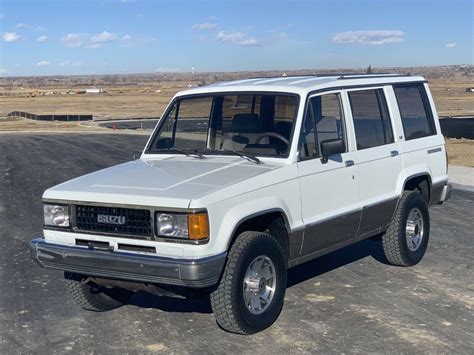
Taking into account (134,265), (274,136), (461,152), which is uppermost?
(274,136)

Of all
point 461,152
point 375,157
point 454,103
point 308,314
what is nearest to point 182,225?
point 308,314

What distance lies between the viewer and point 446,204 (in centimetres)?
1168

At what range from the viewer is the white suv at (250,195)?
5.06 m

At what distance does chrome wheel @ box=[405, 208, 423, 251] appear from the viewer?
7.61 meters

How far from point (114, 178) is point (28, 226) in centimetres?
505

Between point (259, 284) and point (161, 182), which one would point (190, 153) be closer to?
point (161, 182)

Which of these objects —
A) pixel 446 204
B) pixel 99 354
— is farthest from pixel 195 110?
pixel 446 204

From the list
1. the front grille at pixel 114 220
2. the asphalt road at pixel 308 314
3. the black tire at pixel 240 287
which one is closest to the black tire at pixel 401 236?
the asphalt road at pixel 308 314

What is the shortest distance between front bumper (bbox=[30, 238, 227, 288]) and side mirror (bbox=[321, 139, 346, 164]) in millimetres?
1499

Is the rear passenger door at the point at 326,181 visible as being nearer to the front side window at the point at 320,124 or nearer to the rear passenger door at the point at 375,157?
the front side window at the point at 320,124

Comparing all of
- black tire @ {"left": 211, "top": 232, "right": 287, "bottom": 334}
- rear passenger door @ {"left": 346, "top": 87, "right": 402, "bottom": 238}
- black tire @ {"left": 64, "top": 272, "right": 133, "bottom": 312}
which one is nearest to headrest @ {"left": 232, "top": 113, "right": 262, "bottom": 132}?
rear passenger door @ {"left": 346, "top": 87, "right": 402, "bottom": 238}

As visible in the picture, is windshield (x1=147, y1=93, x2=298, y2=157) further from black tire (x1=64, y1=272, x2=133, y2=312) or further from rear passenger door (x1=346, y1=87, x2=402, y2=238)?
black tire (x1=64, y1=272, x2=133, y2=312)

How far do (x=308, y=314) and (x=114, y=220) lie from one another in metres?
1.90

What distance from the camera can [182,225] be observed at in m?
4.96
